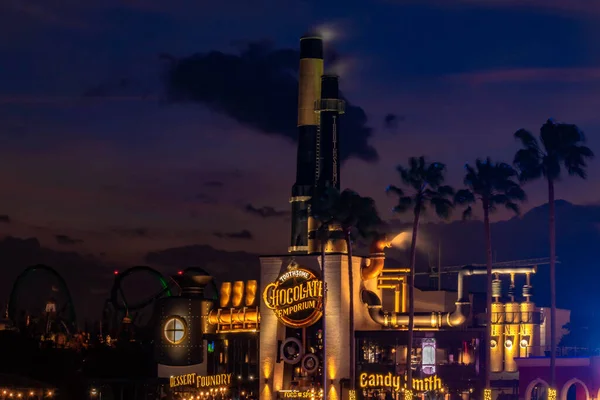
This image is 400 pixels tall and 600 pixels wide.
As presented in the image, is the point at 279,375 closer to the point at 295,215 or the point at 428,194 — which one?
the point at 428,194

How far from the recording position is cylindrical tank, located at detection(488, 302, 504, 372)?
117 metres

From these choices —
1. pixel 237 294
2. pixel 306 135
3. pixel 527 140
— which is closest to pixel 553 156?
pixel 527 140

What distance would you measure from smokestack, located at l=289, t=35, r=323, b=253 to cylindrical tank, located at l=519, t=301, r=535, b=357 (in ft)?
123

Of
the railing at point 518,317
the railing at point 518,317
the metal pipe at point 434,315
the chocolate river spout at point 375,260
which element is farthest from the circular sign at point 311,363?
the railing at point 518,317

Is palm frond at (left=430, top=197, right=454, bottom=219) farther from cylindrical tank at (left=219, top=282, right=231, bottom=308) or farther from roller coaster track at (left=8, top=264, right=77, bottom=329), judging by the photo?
roller coaster track at (left=8, top=264, right=77, bottom=329)

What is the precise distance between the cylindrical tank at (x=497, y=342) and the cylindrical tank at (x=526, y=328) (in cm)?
177

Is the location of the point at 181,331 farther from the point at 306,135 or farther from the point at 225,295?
the point at 306,135

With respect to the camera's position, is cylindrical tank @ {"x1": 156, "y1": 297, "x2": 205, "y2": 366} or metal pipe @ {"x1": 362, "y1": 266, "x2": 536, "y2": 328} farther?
cylindrical tank @ {"x1": 156, "y1": 297, "x2": 205, "y2": 366}

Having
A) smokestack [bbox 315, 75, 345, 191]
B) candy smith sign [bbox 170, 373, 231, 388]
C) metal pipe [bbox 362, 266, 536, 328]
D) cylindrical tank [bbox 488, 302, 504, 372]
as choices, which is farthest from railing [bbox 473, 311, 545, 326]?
smokestack [bbox 315, 75, 345, 191]

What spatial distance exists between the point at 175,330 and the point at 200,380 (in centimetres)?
→ 589

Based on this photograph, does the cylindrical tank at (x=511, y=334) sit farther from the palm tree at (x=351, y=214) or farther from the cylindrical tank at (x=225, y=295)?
the cylindrical tank at (x=225, y=295)

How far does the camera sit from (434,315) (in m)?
107

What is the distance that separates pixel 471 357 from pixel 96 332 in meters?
77.2

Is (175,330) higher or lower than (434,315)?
lower
